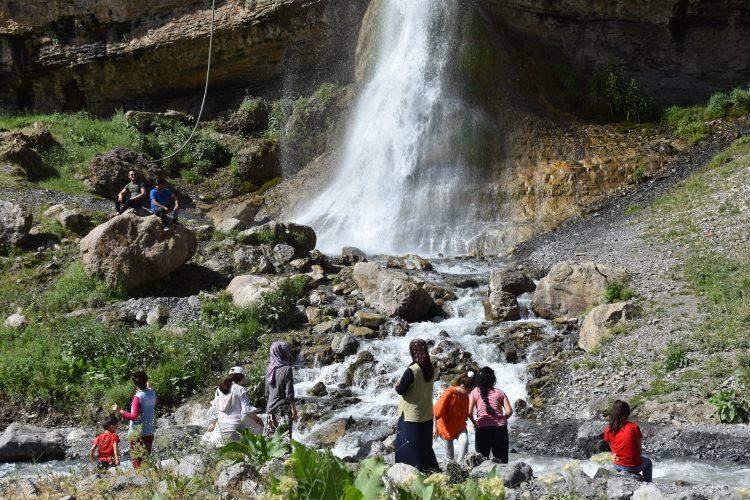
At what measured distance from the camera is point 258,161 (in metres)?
25.5

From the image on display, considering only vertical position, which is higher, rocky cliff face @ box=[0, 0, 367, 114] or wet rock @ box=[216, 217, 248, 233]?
rocky cliff face @ box=[0, 0, 367, 114]

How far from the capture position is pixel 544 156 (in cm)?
2186

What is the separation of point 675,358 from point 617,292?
2752 millimetres

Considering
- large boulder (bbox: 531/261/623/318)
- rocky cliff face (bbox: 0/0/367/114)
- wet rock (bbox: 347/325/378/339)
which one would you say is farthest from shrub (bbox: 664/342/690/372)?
rocky cliff face (bbox: 0/0/367/114)

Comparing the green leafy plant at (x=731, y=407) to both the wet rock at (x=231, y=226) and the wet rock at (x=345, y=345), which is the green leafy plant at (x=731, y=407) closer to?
the wet rock at (x=345, y=345)

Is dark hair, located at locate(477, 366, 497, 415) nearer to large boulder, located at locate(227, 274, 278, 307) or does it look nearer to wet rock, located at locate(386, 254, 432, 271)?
large boulder, located at locate(227, 274, 278, 307)

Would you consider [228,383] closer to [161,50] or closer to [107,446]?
[107,446]

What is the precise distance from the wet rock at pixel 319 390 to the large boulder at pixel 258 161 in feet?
49.0

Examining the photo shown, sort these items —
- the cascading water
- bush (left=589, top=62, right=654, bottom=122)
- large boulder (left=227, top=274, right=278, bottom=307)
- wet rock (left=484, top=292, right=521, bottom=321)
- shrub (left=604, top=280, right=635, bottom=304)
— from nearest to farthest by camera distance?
shrub (left=604, top=280, right=635, bottom=304) → wet rock (left=484, top=292, right=521, bottom=321) → large boulder (left=227, top=274, right=278, bottom=307) → the cascading water → bush (left=589, top=62, right=654, bottom=122)

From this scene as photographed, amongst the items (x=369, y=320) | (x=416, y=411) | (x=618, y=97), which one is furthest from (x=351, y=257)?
(x=618, y=97)

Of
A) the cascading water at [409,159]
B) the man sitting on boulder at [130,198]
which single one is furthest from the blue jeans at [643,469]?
the cascading water at [409,159]

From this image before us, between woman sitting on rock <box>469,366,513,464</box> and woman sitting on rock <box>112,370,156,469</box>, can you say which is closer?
woman sitting on rock <box>469,366,513,464</box>

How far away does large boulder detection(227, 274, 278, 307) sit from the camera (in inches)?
549

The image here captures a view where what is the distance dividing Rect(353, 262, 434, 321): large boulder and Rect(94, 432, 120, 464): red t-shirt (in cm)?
652
